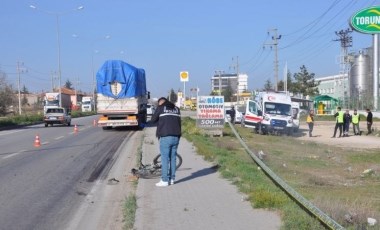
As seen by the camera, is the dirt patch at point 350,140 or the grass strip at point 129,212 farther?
the dirt patch at point 350,140

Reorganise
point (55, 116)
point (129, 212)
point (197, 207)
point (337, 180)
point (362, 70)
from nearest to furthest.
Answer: point (129, 212) < point (197, 207) < point (337, 180) < point (55, 116) < point (362, 70)

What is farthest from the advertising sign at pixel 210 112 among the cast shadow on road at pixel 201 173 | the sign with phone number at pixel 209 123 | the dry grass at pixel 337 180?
the cast shadow on road at pixel 201 173

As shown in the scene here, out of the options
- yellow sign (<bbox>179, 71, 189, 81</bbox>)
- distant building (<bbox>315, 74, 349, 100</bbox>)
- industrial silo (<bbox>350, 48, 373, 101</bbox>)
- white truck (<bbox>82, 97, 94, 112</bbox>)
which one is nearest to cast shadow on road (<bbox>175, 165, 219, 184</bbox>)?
yellow sign (<bbox>179, 71, 189, 81</bbox>)

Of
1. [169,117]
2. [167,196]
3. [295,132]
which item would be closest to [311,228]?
[167,196]

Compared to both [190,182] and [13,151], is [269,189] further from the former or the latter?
[13,151]

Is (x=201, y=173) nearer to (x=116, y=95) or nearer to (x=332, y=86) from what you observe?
(x=116, y=95)

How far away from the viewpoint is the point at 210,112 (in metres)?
26.8

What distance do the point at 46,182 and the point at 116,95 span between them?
21.3 meters

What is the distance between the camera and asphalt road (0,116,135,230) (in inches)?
334

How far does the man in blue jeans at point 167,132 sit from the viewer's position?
34.0ft

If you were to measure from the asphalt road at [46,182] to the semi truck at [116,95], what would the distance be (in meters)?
12.0

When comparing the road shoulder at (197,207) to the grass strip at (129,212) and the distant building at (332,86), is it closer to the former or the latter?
the grass strip at (129,212)

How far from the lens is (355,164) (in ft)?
58.2

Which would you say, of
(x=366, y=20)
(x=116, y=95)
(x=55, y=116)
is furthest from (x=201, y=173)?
(x=55, y=116)
